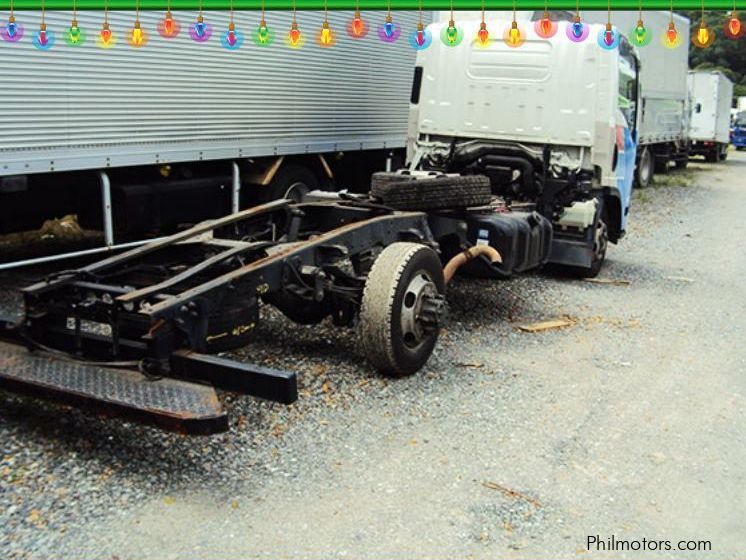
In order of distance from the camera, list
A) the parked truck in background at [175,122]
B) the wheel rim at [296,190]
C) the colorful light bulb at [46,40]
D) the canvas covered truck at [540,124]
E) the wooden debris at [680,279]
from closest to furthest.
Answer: the colorful light bulb at [46,40]
the parked truck in background at [175,122]
the canvas covered truck at [540,124]
the wooden debris at [680,279]
the wheel rim at [296,190]

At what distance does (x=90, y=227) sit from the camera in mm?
8773

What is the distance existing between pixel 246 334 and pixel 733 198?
17.2m

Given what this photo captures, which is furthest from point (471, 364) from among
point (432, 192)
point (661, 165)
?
point (661, 165)

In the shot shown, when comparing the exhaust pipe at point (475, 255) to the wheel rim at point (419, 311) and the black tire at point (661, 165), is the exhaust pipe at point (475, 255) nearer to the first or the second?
the wheel rim at point (419, 311)

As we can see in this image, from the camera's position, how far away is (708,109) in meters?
30.4

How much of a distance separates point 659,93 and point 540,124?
14247 mm

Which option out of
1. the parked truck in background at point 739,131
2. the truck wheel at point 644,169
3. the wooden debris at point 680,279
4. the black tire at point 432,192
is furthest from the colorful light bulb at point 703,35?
the parked truck in background at point 739,131

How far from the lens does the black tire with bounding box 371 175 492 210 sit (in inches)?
256

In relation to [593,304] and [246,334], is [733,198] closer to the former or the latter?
[593,304]

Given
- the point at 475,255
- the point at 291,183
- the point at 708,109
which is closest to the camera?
the point at 475,255

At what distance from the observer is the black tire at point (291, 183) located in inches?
411

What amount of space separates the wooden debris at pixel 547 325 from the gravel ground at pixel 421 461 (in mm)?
160

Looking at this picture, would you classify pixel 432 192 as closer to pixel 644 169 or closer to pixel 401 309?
pixel 401 309

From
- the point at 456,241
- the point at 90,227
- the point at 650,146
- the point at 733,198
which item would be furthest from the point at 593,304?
the point at 650,146
